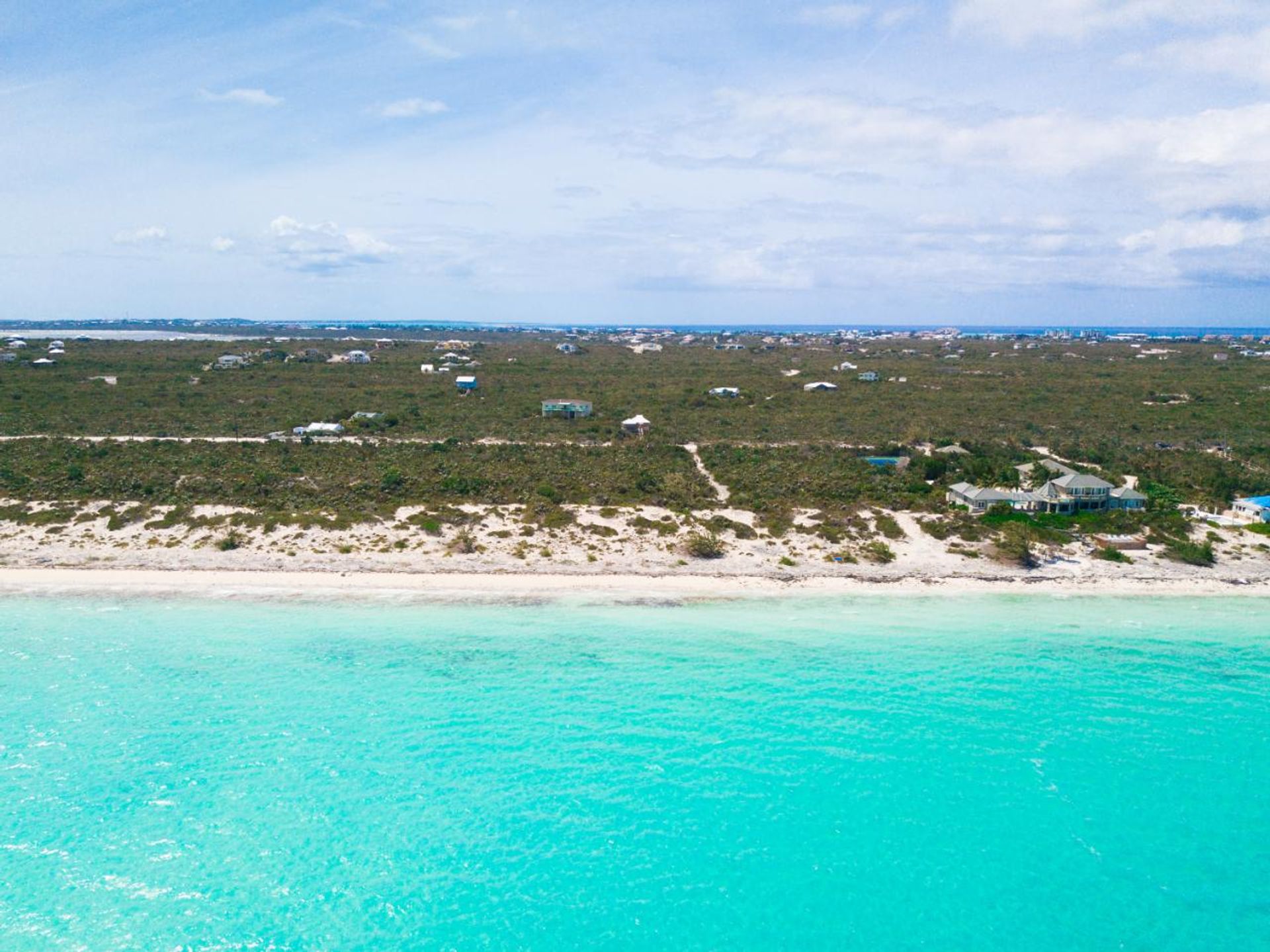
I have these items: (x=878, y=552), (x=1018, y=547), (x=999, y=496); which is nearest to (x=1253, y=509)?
(x=999, y=496)

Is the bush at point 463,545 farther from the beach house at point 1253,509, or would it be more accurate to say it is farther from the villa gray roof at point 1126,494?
the beach house at point 1253,509

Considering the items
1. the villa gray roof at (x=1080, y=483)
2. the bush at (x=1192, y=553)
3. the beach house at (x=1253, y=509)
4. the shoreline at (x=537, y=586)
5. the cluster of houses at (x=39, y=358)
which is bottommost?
the shoreline at (x=537, y=586)

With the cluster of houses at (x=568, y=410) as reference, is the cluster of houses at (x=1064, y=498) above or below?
below

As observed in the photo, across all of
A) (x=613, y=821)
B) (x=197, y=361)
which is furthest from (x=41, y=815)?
(x=197, y=361)

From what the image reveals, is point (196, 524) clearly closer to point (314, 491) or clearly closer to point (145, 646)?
point (314, 491)

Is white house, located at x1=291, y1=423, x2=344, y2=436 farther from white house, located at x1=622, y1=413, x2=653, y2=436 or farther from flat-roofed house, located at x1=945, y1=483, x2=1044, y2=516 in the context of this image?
flat-roofed house, located at x1=945, y1=483, x2=1044, y2=516

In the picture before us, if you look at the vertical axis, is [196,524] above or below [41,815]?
above

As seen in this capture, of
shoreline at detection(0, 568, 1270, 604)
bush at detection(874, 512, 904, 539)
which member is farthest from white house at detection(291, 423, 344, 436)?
bush at detection(874, 512, 904, 539)

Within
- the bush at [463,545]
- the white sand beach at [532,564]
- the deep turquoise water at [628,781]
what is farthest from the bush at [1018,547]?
the bush at [463,545]
